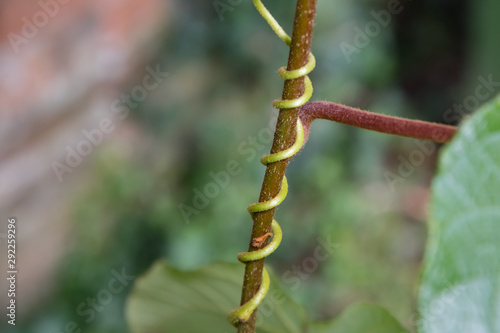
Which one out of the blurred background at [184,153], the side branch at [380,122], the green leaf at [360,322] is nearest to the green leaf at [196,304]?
the green leaf at [360,322]

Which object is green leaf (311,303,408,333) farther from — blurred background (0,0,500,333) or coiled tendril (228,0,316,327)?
blurred background (0,0,500,333)

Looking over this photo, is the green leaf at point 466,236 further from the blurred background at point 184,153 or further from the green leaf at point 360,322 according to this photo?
the blurred background at point 184,153

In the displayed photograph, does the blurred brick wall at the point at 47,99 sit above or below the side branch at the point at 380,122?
below

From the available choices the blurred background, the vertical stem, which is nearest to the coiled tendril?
the vertical stem

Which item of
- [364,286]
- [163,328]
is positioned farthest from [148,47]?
[163,328]

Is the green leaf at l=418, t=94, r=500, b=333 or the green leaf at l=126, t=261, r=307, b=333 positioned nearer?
the green leaf at l=418, t=94, r=500, b=333

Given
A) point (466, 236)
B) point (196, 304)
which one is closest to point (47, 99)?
point (196, 304)
